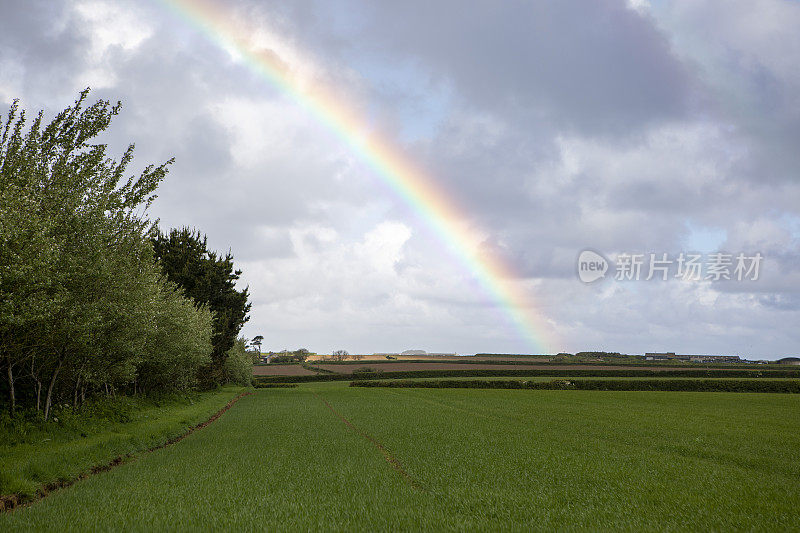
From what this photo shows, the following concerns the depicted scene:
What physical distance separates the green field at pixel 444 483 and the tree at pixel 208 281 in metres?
38.5

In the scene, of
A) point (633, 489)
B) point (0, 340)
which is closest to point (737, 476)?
point (633, 489)

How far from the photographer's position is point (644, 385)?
86.9 metres

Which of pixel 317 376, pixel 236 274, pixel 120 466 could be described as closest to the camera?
pixel 120 466

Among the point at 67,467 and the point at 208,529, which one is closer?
the point at 208,529

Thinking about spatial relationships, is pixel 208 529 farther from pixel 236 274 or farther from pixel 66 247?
pixel 236 274

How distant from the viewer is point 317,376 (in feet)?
434

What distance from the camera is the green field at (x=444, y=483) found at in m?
11.1

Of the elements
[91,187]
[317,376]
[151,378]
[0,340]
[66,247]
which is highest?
[91,187]

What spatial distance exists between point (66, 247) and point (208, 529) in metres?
14.8

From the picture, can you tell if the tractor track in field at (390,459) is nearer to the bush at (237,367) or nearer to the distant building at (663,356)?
the bush at (237,367)

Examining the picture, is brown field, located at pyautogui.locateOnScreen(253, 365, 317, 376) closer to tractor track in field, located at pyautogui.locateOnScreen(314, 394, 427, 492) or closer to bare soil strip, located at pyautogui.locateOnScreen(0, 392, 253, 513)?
tractor track in field, located at pyautogui.locateOnScreen(314, 394, 427, 492)

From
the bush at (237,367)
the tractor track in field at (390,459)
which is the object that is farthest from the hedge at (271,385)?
the tractor track in field at (390,459)

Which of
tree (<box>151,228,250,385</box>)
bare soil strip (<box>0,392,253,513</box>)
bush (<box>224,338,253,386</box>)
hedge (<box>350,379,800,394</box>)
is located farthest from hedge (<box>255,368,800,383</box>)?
bare soil strip (<box>0,392,253,513</box>)

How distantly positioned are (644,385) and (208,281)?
7011cm
